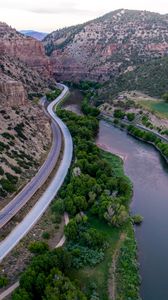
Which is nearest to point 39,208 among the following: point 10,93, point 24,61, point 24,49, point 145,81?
point 10,93

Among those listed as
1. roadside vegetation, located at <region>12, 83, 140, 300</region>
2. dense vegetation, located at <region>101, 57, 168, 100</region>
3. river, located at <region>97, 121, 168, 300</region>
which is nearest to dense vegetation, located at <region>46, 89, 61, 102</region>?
dense vegetation, located at <region>101, 57, 168, 100</region>

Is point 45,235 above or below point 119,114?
above

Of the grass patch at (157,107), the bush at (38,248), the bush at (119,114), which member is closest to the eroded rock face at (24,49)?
the bush at (119,114)

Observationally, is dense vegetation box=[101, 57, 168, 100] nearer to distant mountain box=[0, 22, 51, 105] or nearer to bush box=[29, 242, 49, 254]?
distant mountain box=[0, 22, 51, 105]

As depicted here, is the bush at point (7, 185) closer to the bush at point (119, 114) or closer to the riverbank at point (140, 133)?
the riverbank at point (140, 133)

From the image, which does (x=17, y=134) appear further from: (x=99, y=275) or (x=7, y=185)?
(x=99, y=275)

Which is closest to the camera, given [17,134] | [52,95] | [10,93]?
[17,134]

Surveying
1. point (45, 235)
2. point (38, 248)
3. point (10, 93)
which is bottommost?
point (45, 235)
